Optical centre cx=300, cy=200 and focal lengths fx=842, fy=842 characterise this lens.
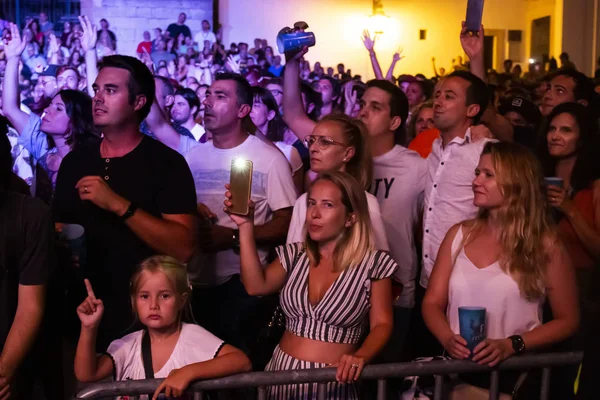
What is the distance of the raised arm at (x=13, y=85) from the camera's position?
18.3 feet

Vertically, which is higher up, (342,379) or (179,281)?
(179,281)

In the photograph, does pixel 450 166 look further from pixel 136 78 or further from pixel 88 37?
pixel 88 37

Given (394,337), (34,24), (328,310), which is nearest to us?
(328,310)

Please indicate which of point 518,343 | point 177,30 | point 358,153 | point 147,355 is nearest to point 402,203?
point 358,153

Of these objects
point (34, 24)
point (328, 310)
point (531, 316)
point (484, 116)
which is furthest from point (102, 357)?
point (34, 24)

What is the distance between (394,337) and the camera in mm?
4410

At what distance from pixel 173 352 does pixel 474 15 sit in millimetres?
2704

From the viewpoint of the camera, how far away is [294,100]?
5223 millimetres

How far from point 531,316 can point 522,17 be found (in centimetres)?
2360

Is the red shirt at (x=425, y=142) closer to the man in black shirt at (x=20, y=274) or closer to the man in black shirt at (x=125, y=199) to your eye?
the man in black shirt at (x=125, y=199)

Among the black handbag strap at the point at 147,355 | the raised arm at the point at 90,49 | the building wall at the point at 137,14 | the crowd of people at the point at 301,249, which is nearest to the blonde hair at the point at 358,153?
the crowd of people at the point at 301,249

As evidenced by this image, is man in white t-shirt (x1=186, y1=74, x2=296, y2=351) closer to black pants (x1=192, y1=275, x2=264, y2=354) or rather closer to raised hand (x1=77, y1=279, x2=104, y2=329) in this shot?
black pants (x1=192, y1=275, x2=264, y2=354)

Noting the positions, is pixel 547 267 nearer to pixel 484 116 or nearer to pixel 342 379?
pixel 342 379

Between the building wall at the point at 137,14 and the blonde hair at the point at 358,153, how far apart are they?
19.3m
